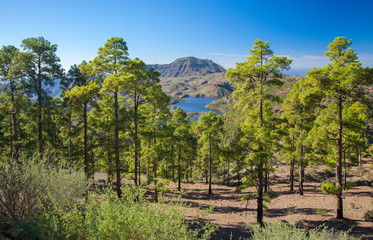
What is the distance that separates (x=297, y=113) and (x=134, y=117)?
49.7ft

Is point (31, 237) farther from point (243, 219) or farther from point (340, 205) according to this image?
point (340, 205)

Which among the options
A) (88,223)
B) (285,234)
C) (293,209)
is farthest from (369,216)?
(88,223)

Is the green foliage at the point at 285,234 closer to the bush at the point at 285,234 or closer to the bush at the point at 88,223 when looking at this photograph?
the bush at the point at 285,234

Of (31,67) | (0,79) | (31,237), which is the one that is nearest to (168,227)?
(31,237)

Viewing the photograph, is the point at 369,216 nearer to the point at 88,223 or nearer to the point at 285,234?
the point at 285,234

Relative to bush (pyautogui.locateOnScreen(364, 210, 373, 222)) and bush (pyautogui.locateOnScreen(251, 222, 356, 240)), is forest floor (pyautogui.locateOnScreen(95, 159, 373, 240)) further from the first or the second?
bush (pyautogui.locateOnScreen(251, 222, 356, 240))

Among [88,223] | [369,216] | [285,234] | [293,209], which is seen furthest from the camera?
[293,209]

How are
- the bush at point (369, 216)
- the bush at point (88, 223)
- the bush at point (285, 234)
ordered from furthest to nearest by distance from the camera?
the bush at point (369, 216)
the bush at point (285, 234)
the bush at point (88, 223)

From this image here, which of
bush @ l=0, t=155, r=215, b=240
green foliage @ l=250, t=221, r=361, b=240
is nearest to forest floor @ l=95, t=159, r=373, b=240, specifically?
green foliage @ l=250, t=221, r=361, b=240

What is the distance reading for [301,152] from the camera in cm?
1936

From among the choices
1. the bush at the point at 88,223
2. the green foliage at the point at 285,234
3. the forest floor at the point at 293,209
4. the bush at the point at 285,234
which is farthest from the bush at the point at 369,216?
the bush at the point at 88,223

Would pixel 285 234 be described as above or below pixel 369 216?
above

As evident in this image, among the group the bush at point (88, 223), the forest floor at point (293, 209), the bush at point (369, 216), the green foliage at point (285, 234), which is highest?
the bush at point (88, 223)

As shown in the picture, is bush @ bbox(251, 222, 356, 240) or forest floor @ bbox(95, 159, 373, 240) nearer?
bush @ bbox(251, 222, 356, 240)
